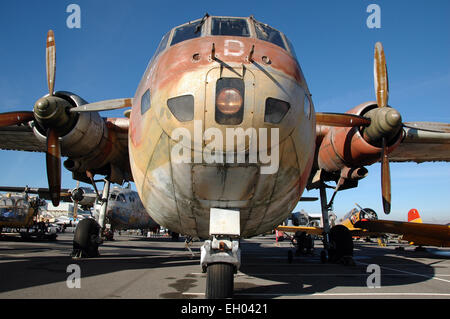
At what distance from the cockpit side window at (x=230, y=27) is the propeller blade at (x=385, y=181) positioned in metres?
4.79

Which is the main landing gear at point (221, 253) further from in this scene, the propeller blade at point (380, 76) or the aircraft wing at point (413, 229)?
the aircraft wing at point (413, 229)

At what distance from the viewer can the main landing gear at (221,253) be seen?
4.04 metres

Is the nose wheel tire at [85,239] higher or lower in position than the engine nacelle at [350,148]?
lower

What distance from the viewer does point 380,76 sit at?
799cm

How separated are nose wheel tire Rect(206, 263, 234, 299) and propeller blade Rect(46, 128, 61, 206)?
5630 millimetres

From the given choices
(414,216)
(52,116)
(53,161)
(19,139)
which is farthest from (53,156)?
(414,216)

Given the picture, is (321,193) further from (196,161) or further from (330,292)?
(196,161)

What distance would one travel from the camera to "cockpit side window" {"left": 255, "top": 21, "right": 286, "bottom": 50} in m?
4.67

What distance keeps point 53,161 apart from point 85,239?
323 cm

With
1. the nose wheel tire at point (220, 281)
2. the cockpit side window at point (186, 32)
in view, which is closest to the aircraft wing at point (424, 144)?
the cockpit side window at point (186, 32)

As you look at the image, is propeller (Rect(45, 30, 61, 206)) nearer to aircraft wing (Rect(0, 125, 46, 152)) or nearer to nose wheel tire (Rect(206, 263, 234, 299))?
aircraft wing (Rect(0, 125, 46, 152))

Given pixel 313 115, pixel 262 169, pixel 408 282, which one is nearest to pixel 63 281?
pixel 262 169

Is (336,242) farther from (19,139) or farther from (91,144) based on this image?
(19,139)
